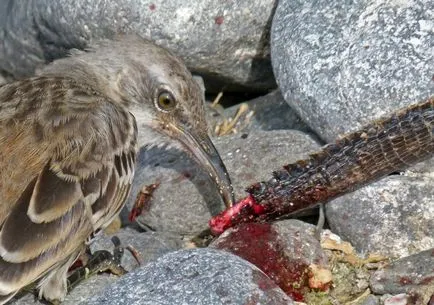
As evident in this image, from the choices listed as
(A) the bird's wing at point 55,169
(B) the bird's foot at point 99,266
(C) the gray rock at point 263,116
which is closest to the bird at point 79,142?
(A) the bird's wing at point 55,169

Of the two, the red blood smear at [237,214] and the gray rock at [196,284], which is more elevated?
the gray rock at [196,284]

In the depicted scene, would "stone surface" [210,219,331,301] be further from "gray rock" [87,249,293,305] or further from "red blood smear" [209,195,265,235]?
"gray rock" [87,249,293,305]

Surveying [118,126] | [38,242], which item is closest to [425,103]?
[118,126]

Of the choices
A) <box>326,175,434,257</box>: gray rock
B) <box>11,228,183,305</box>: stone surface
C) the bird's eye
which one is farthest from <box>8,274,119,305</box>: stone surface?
<box>326,175,434,257</box>: gray rock

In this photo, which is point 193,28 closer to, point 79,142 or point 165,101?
point 165,101

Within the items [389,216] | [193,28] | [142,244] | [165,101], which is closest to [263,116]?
[193,28]

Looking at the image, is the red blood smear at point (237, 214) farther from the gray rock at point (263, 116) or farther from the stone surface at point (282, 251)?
the gray rock at point (263, 116)

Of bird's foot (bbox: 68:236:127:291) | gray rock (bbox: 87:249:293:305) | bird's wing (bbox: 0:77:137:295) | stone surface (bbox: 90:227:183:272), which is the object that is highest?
bird's wing (bbox: 0:77:137:295)
